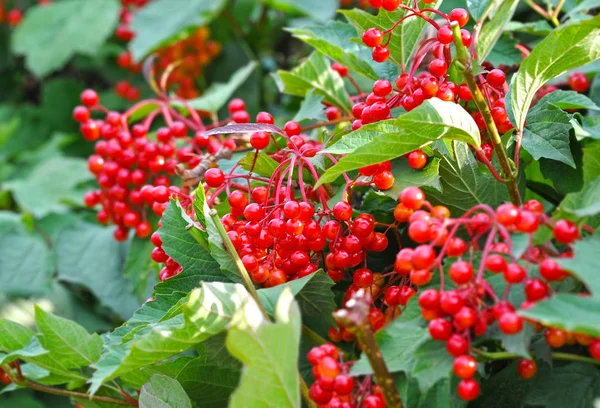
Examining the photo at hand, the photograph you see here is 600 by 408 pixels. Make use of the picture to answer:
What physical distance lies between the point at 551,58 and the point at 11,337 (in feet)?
2.65

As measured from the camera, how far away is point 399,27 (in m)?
0.94

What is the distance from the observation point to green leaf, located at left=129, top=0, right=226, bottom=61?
2.21m

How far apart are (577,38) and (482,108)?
0.13m

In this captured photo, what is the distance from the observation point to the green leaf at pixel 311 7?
7.14 feet

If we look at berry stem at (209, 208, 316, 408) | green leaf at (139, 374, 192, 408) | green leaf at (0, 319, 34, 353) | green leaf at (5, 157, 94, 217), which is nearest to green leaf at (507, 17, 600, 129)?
berry stem at (209, 208, 316, 408)

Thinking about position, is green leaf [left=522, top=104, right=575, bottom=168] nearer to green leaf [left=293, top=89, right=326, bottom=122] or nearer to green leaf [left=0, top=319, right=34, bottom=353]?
A: green leaf [left=293, top=89, right=326, bottom=122]

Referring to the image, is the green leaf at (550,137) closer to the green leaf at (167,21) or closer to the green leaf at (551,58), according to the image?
the green leaf at (551,58)

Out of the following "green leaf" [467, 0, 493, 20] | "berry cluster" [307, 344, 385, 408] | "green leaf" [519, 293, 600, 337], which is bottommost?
"berry cluster" [307, 344, 385, 408]

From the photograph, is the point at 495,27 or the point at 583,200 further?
the point at 495,27

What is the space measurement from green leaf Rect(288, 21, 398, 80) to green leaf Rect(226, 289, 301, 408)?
0.46 meters

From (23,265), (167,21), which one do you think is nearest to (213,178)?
(23,265)

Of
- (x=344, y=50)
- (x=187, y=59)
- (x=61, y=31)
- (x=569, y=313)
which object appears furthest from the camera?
(x=61, y=31)

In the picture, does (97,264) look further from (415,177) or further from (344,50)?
(415,177)

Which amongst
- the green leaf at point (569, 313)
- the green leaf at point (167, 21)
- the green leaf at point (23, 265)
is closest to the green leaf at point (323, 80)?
the green leaf at point (569, 313)
